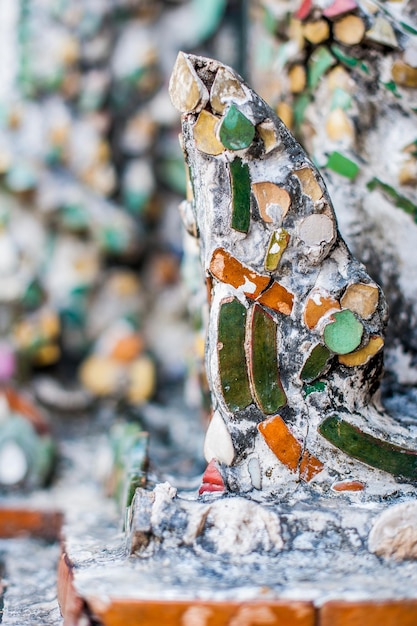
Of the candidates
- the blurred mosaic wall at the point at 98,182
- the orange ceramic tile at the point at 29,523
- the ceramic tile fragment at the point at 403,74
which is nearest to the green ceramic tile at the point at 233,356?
the ceramic tile fragment at the point at 403,74

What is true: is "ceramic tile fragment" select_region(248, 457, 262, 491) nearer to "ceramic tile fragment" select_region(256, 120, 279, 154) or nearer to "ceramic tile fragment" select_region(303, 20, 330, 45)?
"ceramic tile fragment" select_region(256, 120, 279, 154)

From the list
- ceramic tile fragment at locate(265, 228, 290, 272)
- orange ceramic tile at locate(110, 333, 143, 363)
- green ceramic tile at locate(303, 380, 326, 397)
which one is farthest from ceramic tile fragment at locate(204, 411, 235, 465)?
orange ceramic tile at locate(110, 333, 143, 363)

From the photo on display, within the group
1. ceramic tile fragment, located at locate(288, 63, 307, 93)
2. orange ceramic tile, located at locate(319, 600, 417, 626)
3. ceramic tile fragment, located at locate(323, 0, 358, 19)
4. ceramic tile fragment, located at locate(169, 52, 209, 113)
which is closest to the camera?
orange ceramic tile, located at locate(319, 600, 417, 626)

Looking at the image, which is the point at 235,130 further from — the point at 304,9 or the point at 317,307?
the point at 304,9

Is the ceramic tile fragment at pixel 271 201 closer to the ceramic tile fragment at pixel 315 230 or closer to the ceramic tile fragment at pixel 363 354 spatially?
the ceramic tile fragment at pixel 315 230

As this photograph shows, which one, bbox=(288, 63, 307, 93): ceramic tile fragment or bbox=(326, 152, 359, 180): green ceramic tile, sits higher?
bbox=(288, 63, 307, 93): ceramic tile fragment

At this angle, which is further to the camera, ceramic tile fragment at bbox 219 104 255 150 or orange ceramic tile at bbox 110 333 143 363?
orange ceramic tile at bbox 110 333 143 363
